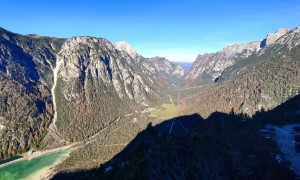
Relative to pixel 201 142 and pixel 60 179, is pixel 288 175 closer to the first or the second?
pixel 201 142

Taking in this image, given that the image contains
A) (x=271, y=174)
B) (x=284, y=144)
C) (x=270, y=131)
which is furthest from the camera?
(x=270, y=131)

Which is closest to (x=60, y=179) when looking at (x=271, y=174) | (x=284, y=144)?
(x=284, y=144)

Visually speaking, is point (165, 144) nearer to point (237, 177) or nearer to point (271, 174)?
point (237, 177)

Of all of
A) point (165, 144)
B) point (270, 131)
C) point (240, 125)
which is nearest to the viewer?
point (165, 144)

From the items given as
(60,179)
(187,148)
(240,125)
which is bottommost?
(60,179)

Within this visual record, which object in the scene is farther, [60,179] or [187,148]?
[60,179]

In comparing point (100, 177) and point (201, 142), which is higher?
point (201, 142)

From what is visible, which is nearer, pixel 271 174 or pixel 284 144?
pixel 271 174

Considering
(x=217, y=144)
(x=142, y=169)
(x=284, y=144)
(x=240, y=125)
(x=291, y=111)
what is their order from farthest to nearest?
(x=291, y=111), (x=240, y=125), (x=284, y=144), (x=217, y=144), (x=142, y=169)

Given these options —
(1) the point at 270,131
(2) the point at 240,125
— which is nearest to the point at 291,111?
(2) the point at 240,125

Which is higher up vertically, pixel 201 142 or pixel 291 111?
pixel 201 142
